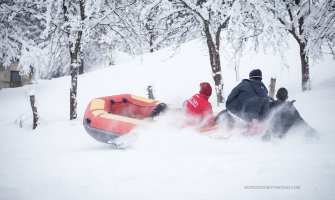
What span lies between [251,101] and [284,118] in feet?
2.38

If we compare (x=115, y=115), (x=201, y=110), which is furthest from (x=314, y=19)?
(x=115, y=115)

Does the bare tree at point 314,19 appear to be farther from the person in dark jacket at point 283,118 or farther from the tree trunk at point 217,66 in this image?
the person in dark jacket at point 283,118

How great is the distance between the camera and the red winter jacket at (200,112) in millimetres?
5723

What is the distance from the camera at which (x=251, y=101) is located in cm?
530

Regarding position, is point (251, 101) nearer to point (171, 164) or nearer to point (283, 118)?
point (283, 118)

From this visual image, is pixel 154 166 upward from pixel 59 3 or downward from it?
downward

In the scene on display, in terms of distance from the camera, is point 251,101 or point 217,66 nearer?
point 251,101

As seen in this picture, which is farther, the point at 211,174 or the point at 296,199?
the point at 211,174

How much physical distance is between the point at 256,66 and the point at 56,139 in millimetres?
10921

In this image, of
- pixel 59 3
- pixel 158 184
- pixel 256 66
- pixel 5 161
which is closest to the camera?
pixel 158 184

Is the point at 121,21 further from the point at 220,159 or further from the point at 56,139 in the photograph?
the point at 220,159

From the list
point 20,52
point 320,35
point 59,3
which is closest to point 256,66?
point 320,35

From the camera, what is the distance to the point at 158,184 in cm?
346

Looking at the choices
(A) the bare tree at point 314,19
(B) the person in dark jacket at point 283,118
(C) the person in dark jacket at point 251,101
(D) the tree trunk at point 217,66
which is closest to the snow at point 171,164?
(B) the person in dark jacket at point 283,118
